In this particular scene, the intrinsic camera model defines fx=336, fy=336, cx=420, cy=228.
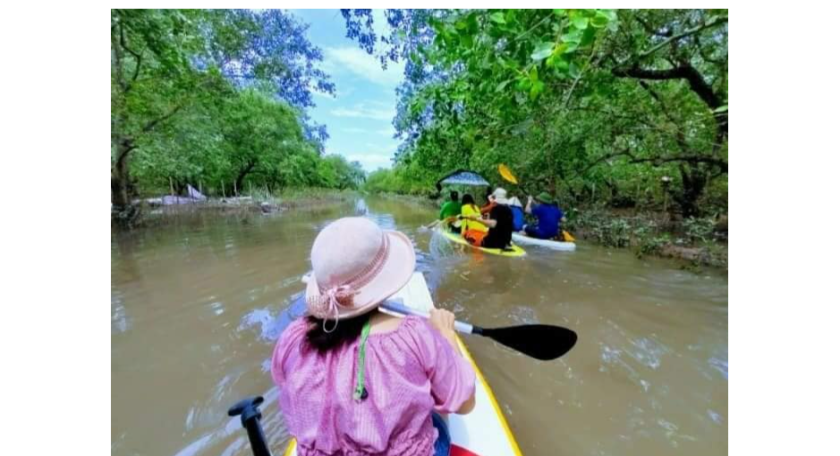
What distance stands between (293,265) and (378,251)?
6.54m

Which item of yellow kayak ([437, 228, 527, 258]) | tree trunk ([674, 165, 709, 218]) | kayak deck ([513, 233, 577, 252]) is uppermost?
tree trunk ([674, 165, 709, 218])

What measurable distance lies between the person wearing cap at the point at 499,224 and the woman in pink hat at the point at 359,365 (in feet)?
21.3

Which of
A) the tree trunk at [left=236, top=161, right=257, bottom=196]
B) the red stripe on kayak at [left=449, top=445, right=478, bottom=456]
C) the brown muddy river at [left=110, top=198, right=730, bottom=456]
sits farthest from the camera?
the tree trunk at [left=236, top=161, right=257, bottom=196]

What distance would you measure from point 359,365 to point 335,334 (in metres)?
0.14

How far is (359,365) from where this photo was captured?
1115mm

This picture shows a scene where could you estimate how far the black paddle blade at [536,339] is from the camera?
7.36 feet

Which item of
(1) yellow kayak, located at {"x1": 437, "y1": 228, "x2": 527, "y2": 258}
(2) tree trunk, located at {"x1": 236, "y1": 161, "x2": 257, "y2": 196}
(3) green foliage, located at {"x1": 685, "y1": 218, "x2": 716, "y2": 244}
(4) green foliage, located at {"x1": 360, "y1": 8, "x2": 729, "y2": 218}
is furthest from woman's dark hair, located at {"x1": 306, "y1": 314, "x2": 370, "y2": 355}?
(2) tree trunk, located at {"x1": 236, "y1": 161, "x2": 257, "y2": 196}

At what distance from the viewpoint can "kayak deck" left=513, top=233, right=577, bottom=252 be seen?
8.07 m

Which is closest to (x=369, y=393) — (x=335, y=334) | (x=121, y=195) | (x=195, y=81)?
(x=335, y=334)

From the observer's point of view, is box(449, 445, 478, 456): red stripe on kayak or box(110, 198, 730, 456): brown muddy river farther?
box(110, 198, 730, 456): brown muddy river

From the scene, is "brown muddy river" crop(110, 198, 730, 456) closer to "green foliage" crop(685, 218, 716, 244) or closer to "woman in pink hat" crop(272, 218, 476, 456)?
"woman in pink hat" crop(272, 218, 476, 456)

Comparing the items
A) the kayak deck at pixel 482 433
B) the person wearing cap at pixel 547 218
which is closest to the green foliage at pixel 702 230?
the person wearing cap at pixel 547 218

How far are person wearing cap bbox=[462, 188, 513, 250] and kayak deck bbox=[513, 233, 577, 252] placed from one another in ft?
3.73

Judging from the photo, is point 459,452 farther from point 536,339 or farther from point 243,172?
point 243,172
